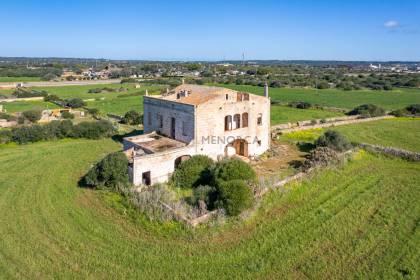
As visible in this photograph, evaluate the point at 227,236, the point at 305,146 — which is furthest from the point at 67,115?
the point at 227,236

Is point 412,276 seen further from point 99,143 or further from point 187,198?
point 99,143

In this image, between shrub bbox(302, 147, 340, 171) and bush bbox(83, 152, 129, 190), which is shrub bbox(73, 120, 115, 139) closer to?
bush bbox(83, 152, 129, 190)

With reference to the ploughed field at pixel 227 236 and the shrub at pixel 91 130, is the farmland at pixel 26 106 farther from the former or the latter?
the ploughed field at pixel 227 236

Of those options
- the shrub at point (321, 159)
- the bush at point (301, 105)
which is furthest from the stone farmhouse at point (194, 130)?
the bush at point (301, 105)

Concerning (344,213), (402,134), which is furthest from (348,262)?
(402,134)

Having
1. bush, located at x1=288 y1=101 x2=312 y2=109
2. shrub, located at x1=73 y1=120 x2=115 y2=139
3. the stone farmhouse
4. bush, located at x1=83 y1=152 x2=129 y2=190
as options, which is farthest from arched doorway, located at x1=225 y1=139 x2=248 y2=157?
bush, located at x1=288 y1=101 x2=312 y2=109
